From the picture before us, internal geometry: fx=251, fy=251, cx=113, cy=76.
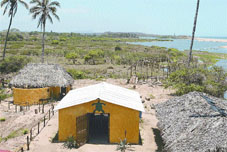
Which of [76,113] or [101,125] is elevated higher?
[76,113]

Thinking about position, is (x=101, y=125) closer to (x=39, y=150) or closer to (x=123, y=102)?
(x=123, y=102)

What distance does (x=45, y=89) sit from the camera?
856 inches

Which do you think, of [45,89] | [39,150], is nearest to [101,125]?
[39,150]

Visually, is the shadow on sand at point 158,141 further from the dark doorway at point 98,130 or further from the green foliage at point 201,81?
the green foliage at point 201,81

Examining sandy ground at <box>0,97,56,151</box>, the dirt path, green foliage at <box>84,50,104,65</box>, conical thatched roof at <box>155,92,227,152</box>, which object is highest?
conical thatched roof at <box>155,92,227,152</box>

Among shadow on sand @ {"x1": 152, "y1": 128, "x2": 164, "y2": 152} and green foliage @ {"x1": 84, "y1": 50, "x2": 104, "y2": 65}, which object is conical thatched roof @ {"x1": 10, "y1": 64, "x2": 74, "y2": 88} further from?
green foliage @ {"x1": 84, "y1": 50, "x2": 104, "y2": 65}

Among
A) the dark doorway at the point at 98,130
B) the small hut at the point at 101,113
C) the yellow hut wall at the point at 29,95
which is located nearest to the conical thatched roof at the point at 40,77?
the yellow hut wall at the point at 29,95

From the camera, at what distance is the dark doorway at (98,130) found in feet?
45.3

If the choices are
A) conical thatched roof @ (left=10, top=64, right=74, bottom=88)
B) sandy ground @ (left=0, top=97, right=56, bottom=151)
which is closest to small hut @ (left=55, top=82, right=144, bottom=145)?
sandy ground @ (left=0, top=97, right=56, bottom=151)

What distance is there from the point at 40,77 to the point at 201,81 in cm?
1471

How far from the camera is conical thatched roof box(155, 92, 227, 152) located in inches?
362

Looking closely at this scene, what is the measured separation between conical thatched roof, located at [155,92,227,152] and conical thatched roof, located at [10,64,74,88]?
10592 millimetres

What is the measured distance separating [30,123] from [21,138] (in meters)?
2.49

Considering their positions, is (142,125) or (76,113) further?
(142,125)
